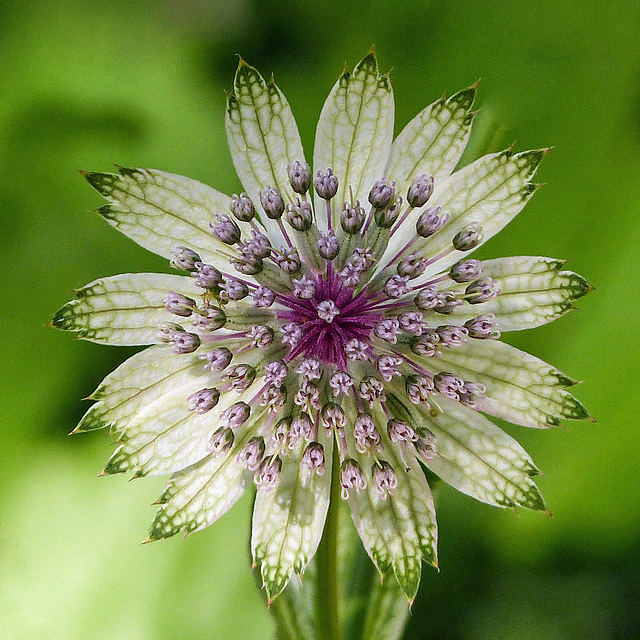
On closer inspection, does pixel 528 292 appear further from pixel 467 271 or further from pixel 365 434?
pixel 365 434

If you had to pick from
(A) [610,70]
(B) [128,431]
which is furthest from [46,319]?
(A) [610,70]

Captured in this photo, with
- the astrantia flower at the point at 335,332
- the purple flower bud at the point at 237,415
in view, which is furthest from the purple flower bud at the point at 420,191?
the purple flower bud at the point at 237,415

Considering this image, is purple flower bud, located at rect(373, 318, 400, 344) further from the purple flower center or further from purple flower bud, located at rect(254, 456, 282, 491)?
purple flower bud, located at rect(254, 456, 282, 491)

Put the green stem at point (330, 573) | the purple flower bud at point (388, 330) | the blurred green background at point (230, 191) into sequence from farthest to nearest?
the blurred green background at point (230, 191), the green stem at point (330, 573), the purple flower bud at point (388, 330)

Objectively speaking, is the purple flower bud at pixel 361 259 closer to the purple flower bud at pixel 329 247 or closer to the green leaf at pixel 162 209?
the purple flower bud at pixel 329 247

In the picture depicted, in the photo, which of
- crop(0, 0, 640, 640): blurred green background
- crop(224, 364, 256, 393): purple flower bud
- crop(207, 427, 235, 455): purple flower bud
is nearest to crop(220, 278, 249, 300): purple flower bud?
crop(224, 364, 256, 393): purple flower bud
